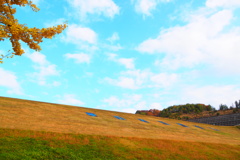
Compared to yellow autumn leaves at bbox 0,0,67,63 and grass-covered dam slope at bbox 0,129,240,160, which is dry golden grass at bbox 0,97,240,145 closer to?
grass-covered dam slope at bbox 0,129,240,160

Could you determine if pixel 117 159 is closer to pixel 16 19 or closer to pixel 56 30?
pixel 56 30

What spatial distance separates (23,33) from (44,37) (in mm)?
1277

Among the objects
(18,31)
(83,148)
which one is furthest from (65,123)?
(18,31)

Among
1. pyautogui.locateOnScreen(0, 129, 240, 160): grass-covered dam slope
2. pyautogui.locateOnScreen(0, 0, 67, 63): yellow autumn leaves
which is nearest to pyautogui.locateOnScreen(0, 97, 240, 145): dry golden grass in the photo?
pyautogui.locateOnScreen(0, 129, 240, 160): grass-covered dam slope

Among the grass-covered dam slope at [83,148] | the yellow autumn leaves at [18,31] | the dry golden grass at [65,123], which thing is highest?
the yellow autumn leaves at [18,31]

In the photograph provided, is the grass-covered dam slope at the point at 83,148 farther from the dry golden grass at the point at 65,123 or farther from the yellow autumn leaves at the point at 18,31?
the yellow autumn leaves at the point at 18,31

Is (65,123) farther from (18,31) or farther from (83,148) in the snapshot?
(18,31)

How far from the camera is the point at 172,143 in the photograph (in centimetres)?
1536

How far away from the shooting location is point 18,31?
10.8 metres

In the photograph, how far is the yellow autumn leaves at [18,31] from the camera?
1093 centimetres

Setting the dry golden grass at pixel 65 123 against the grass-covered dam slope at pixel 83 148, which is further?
the dry golden grass at pixel 65 123

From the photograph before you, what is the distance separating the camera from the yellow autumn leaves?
35.9 ft

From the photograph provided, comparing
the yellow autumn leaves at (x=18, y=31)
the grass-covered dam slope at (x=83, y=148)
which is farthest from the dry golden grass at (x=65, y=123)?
the yellow autumn leaves at (x=18, y=31)

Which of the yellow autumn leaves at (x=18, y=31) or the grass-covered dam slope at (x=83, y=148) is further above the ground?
the yellow autumn leaves at (x=18, y=31)
